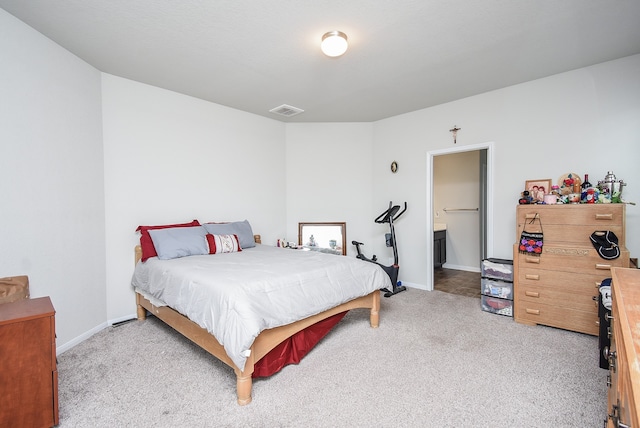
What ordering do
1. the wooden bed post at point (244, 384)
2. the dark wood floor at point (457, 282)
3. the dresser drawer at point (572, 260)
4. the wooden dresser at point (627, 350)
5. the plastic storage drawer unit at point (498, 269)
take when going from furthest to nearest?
the dark wood floor at point (457, 282), the plastic storage drawer unit at point (498, 269), the dresser drawer at point (572, 260), the wooden bed post at point (244, 384), the wooden dresser at point (627, 350)

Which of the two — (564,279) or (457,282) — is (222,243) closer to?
(564,279)

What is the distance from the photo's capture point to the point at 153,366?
7.29ft

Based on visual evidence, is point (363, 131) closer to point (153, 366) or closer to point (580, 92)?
point (580, 92)

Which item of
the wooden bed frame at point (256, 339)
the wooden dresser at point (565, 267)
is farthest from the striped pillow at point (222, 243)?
the wooden dresser at point (565, 267)

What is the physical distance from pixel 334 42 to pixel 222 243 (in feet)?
7.48

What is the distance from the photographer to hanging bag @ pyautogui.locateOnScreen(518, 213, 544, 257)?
2860 mm

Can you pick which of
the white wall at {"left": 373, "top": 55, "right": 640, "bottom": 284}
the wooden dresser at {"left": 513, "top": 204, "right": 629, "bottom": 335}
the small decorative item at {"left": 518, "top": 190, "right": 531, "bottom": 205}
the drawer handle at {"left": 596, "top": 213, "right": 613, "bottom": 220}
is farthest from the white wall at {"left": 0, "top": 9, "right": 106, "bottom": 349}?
the drawer handle at {"left": 596, "top": 213, "right": 613, "bottom": 220}

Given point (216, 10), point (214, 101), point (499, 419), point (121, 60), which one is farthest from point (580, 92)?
point (121, 60)

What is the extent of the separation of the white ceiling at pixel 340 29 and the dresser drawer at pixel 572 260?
70.9 inches

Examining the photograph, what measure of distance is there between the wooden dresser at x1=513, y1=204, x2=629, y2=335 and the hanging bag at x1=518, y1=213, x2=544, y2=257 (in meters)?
0.03

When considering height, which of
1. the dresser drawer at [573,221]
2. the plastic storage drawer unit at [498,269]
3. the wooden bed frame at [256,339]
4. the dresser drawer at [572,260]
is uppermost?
the dresser drawer at [573,221]

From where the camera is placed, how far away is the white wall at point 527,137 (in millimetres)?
2775

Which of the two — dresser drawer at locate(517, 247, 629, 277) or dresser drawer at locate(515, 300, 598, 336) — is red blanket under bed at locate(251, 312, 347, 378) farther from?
dresser drawer at locate(517, 247, 629, 277)

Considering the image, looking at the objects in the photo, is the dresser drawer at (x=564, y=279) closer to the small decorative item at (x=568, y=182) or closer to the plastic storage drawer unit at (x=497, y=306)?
the plastic storage drawer unit at (x=497, y=306)
